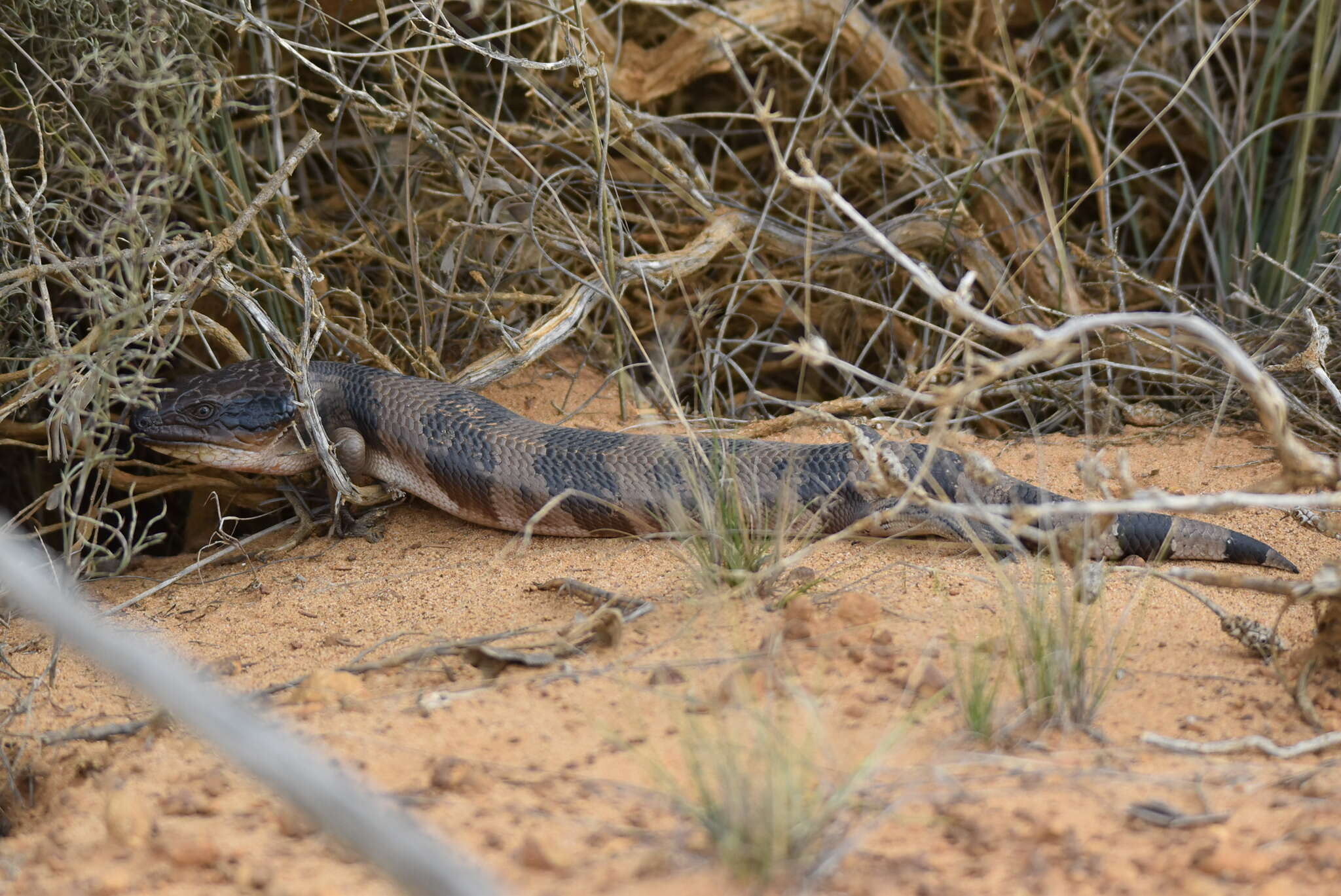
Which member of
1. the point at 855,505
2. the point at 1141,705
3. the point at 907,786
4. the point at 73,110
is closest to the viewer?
the point at 907,786

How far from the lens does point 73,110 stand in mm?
3709

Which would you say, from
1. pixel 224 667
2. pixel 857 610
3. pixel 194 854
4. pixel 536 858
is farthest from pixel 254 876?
pixel 857 610

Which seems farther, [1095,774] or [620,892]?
[1095,774]

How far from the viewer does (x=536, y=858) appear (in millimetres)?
1850

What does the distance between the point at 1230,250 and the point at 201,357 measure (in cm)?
468

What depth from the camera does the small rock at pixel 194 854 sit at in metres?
1.95

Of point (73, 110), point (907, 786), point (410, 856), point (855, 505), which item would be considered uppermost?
point (73, 110)

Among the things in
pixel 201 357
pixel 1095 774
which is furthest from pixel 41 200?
pixel 1095 774

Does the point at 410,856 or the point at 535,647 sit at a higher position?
the point at 410,856

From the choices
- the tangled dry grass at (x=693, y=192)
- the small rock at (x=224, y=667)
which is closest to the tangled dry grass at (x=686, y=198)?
the tangled dry grass at (x=693, y=192)

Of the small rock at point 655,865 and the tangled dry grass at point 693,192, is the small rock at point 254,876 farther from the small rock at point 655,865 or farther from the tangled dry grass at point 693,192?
the tangled dry grass at point 693,192

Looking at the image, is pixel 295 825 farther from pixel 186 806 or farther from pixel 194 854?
pixel 186 806

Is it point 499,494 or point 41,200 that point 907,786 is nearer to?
point 499,494

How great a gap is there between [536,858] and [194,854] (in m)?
0.60
